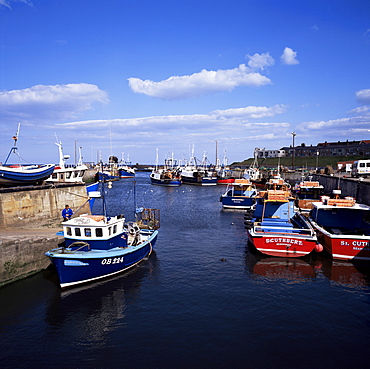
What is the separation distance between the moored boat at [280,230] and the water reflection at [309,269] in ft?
2.65

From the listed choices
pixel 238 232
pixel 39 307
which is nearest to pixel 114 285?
pixel 39 307

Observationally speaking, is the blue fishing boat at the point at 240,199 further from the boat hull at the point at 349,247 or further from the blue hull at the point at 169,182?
the blue hull at the point at 169,182

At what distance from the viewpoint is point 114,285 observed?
18.2 m

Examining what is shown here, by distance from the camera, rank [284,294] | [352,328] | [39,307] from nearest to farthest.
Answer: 1. [352,328]
2. [39,307]
3. [284,294]

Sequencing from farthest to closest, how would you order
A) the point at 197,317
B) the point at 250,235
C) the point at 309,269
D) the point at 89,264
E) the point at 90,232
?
1. the point at 250,235
2. the point at 309,269
3. the point at 90,232
4. the point at 89,264
5. the point at 197,317

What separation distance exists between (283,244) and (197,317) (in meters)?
11.1

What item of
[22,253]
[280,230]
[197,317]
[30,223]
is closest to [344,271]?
[280,230]

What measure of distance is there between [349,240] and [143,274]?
14.9 metres

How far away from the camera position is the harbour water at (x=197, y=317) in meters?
11.7

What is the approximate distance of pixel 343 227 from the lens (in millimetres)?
25812

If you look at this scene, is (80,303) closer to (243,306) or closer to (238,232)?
(243,306)

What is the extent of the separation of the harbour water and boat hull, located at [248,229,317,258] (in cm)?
84

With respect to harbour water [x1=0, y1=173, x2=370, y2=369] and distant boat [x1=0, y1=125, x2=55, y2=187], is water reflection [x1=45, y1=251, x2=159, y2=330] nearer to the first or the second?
harbour water [x1=0, y1=173, x2=370, y2=369]

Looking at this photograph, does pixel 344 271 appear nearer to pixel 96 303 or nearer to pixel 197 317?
pixel 197 317
